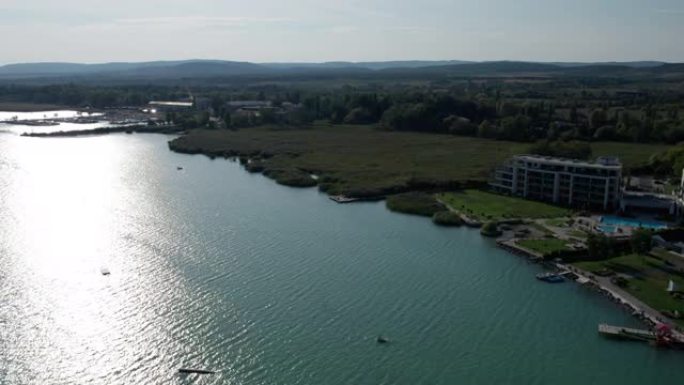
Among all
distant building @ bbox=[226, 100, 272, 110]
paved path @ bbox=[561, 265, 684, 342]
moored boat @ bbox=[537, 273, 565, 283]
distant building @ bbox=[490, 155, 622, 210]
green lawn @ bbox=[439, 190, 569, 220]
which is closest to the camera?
paved path @ bbox=[561, 265, 684, 342]

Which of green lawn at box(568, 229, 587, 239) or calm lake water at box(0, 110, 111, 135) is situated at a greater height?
green lawn at box(568, 229, 587, 239)

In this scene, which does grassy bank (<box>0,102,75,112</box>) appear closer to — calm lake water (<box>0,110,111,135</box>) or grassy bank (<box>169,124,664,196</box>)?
calm lake water (<box>0,110,111,135</box>)

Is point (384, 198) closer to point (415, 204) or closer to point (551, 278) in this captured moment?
point (415, 204)

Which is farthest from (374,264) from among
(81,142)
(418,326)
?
(81,142)

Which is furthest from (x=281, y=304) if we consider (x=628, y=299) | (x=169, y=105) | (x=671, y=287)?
(x=169, y=105)

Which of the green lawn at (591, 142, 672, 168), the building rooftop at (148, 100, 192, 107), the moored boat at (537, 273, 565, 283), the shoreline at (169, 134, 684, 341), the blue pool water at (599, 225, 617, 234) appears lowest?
the green lawn at (591, 142, 672, 168)

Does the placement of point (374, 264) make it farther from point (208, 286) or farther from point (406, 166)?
point (406, 166)

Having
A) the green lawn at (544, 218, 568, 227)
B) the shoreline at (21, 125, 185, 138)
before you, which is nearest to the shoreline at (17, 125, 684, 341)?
the shoreline at (21, 125, 185, 138)

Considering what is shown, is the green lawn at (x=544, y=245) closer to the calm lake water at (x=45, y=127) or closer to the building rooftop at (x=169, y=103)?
the calm lake water at (x=45, y=127)
